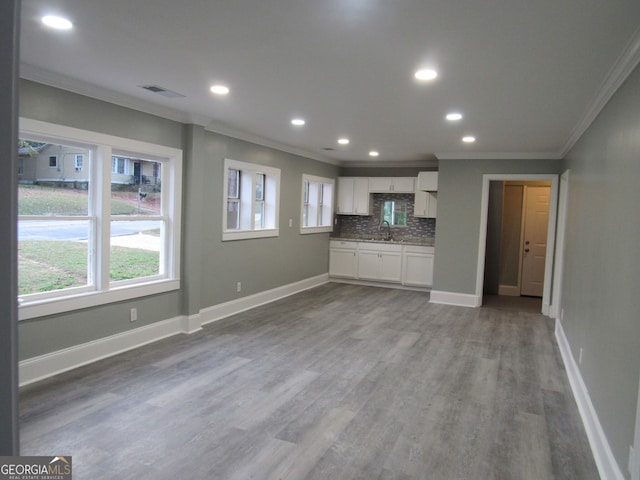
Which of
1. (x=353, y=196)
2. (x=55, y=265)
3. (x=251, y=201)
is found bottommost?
(x=55, y=265)

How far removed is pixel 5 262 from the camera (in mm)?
510

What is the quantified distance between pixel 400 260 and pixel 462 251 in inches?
58.6

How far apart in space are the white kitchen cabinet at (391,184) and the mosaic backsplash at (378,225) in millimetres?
316

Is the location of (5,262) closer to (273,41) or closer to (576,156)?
(273,41)

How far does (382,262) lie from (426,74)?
569 cm

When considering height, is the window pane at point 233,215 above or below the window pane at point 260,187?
below

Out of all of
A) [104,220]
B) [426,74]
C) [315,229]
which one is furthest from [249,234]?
[426,74]

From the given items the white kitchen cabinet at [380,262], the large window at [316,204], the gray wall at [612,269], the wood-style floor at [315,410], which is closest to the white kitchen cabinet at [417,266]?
the white kitchen cabinet at [380,262]

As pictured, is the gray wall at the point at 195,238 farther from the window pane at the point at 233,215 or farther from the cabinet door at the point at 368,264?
the cabinet door at the point at 368,264

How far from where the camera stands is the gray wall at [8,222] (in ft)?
1.63

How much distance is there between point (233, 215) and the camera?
Answer: 20.2 feet

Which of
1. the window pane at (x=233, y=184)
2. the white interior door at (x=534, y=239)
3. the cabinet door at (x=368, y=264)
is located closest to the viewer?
the window pane at (x=233, y=184)

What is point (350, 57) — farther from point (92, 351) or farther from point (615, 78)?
point (92, 351)

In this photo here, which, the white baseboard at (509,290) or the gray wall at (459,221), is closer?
the gray wall at (459,221)
